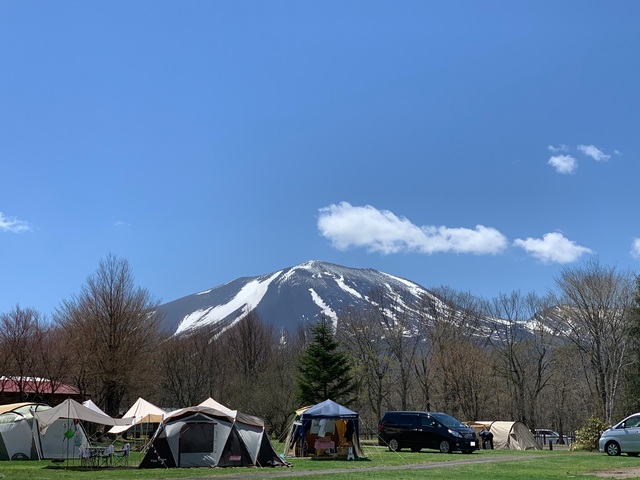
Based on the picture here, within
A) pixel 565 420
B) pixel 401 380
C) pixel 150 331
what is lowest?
pixel 565 420

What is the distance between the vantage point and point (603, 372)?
46.7 m

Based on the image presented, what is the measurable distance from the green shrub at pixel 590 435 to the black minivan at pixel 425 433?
5.69m

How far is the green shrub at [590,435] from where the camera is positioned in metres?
31.1

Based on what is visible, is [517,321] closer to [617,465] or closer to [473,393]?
[473,393]

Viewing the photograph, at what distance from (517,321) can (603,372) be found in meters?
15.7

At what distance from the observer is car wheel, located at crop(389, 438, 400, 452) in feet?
104

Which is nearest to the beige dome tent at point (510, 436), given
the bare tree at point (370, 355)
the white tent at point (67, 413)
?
the bare tree at point (370, 355)

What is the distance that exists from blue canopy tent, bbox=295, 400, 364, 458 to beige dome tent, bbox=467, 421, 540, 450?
12.1 meters

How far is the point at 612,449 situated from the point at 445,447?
7.36m

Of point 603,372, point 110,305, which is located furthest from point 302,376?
point 603,372

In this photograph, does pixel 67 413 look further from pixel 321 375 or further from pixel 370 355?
pixel 370 355

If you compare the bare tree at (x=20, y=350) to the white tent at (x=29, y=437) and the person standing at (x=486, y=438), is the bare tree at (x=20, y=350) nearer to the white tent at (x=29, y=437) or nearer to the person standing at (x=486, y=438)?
the white tent at (x=29, y=437)

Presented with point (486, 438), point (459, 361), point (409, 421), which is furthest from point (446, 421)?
point (459, 361)

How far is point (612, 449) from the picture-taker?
83.1 ft
